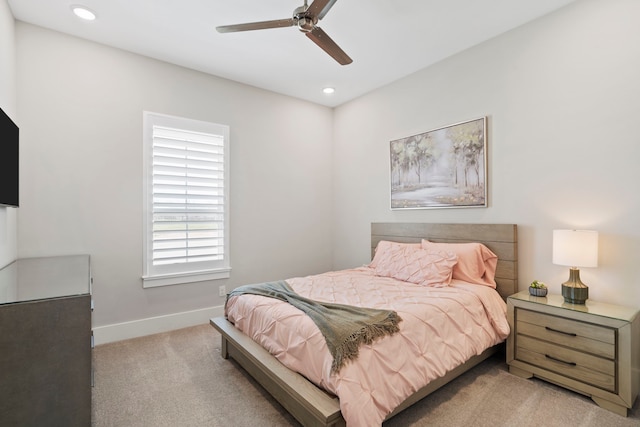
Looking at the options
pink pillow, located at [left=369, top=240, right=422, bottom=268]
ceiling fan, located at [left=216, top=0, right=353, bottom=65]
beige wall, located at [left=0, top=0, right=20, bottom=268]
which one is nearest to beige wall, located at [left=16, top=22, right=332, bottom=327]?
beige wall, located at [left=0, top=0, right=20, bottom=268]

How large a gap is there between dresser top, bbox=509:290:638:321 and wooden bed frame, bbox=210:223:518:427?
347 mm

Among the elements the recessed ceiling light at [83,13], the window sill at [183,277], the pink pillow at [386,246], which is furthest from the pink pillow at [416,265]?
the recessed ceiling light at [83,13]

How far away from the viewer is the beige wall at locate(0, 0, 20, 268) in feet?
7.28

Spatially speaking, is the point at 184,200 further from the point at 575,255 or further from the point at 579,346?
the point at 579,346

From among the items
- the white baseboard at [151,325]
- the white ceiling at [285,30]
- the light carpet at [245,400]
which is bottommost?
the light carpet at [245,400]

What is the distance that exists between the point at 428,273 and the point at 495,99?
5.94 ft

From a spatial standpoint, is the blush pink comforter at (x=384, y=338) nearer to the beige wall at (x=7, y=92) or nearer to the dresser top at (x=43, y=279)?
the dresser top at (x=43, y=279)

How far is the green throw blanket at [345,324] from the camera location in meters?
1.63

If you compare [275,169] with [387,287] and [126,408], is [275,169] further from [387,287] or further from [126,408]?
[126,408]

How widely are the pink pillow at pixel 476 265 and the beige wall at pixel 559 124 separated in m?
0.26

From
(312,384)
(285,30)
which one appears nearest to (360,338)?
(312,384)

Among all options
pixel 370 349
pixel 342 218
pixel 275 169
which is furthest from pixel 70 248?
pixel 342 218

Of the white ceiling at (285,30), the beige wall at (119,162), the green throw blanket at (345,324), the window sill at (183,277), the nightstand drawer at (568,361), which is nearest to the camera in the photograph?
the green throw blanket at (345,324)

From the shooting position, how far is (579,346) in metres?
2.13
